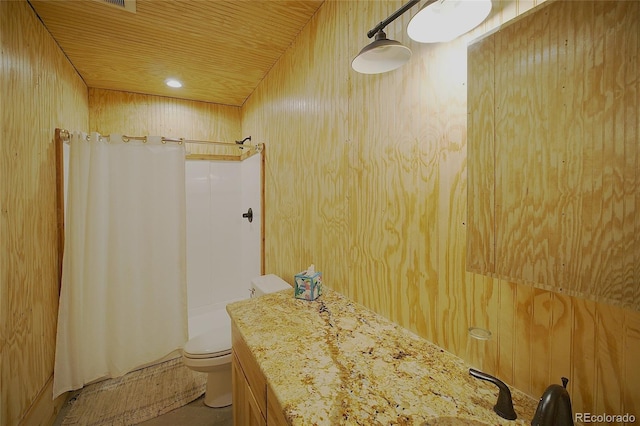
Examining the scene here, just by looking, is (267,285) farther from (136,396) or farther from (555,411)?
(555,411)

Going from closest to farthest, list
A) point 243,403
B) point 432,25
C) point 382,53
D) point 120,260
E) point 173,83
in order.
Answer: point 432,25 → point 382,53 → point 243,403 → point 120,260 → point 173,83

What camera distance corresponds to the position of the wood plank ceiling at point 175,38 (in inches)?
63.4

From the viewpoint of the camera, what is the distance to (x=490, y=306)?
2.75 feet

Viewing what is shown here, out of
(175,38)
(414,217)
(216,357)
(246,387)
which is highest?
(175,38)

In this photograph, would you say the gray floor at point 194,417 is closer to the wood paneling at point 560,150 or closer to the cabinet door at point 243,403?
the cabinet door at point 243,403

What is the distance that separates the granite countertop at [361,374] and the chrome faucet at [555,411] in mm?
149

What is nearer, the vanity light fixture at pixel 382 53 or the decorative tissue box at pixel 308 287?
the vanity light fixture at pixel 382 53

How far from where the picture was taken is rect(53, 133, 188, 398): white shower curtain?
1.89 m

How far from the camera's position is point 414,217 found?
1058mm

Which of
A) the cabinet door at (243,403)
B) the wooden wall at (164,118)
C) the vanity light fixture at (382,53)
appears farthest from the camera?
the wooden wall at (164,118)

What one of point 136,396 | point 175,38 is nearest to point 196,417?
point 136,396

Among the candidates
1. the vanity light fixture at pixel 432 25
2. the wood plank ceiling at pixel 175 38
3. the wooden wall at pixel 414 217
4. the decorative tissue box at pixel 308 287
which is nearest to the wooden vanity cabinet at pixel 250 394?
the decorative tissue box at pixel 308 287

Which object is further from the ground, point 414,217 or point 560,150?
point 560,150

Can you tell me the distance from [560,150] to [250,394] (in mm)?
1300
